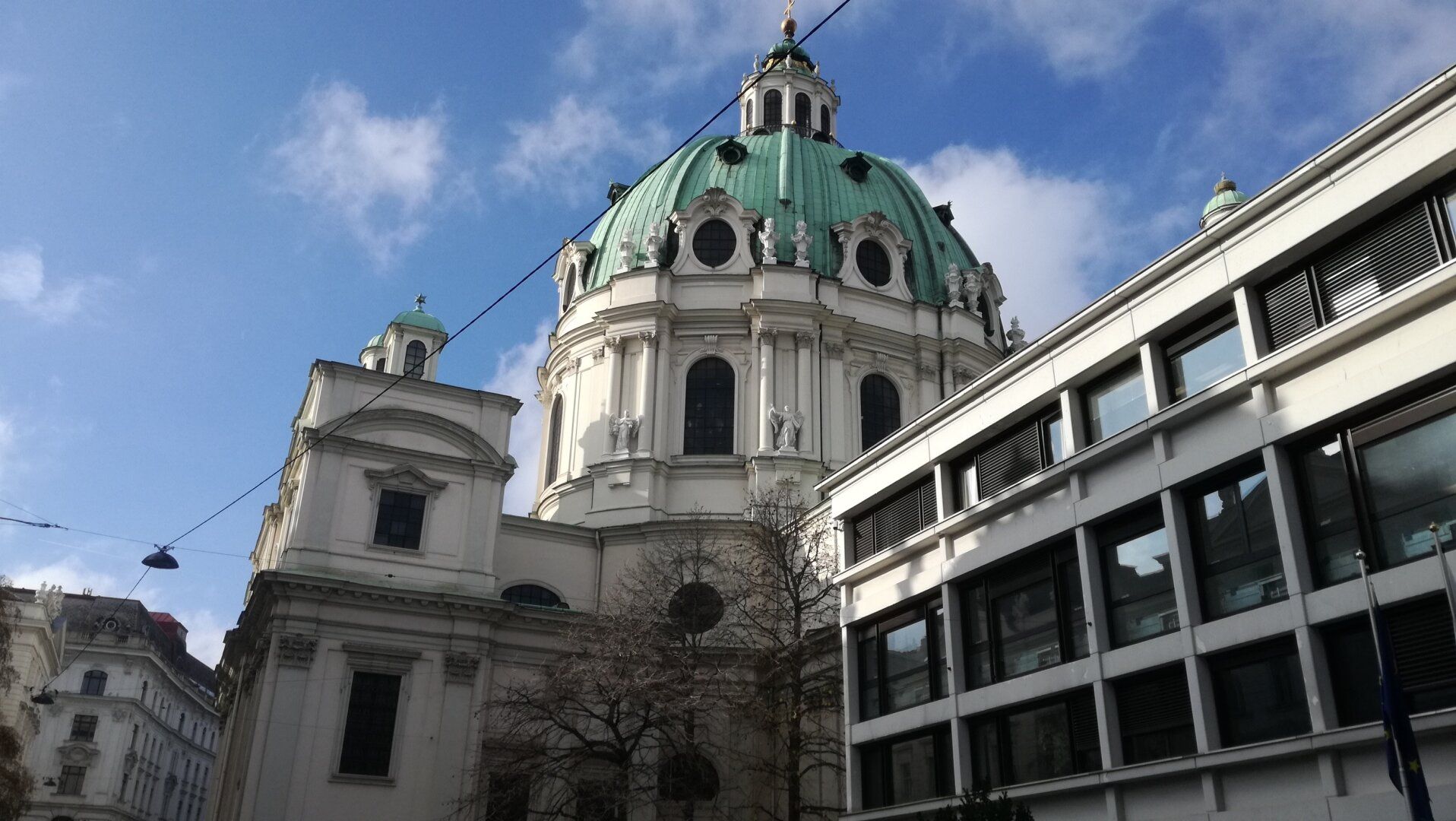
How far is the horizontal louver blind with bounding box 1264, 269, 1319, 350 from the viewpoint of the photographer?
57.4 feet

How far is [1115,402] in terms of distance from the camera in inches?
825

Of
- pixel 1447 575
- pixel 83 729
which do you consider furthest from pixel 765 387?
pixel 83 729

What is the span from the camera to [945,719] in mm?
23188

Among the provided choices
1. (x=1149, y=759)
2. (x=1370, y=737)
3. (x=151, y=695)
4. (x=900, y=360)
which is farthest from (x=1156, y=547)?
(x=151, y=695)

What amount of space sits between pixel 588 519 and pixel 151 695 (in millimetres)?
49476

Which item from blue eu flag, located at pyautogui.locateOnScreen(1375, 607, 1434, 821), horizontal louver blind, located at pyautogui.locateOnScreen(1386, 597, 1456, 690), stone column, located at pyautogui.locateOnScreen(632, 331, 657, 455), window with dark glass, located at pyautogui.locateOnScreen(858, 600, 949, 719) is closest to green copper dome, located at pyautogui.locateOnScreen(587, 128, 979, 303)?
stone column, located at pyautogui.locateOnScreen(632, 331, 657, 455)

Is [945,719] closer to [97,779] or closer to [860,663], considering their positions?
[860,663]

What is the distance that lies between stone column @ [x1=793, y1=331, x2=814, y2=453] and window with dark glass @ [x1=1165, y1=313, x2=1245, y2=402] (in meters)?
24.8

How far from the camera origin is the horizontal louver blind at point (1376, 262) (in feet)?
52.9

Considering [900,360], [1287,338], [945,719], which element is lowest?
[945,719]

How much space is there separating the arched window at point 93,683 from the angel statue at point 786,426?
170ft

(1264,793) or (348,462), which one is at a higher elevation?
(348,462)

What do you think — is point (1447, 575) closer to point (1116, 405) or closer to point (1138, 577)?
point (1138, 577)

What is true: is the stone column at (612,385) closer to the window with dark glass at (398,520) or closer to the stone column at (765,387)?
the stone column at (765,387)
